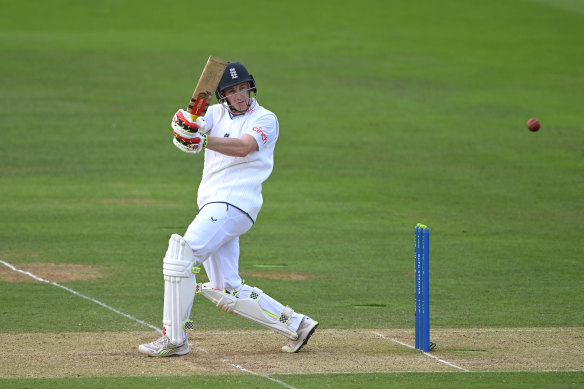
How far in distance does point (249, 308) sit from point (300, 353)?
519 millimetres

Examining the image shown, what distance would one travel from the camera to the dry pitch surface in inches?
274

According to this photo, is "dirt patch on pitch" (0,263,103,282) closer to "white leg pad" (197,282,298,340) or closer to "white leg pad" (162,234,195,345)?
"white leg pad" (197,282,298,340)

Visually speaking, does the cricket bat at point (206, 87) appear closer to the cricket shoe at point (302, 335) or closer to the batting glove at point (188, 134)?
the batting glove at point (188, 134)

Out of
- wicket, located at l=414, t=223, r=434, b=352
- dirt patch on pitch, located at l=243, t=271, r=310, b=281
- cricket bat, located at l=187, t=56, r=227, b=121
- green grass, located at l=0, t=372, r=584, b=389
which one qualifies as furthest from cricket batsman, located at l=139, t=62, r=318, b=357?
dirt patch on pitch, located at l=243, t=271, r=310, b=281

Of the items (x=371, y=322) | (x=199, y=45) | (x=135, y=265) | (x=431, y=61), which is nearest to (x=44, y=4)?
(x=199, y=45)

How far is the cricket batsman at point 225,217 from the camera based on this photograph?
7.12 m

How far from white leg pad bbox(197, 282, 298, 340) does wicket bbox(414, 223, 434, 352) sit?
3.08ft

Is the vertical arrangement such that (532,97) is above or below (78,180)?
above

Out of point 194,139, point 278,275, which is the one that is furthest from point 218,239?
point 278,275

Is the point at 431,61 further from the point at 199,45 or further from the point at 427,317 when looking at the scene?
the point at 427,317

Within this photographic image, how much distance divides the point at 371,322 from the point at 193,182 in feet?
28.0

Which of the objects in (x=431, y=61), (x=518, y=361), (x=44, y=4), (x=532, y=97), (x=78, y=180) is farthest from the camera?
(x=44, y=4)

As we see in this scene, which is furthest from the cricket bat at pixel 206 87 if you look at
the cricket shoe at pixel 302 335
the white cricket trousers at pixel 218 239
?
the cricket shoe at pixel 302 335

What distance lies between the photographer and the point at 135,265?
1141cm
